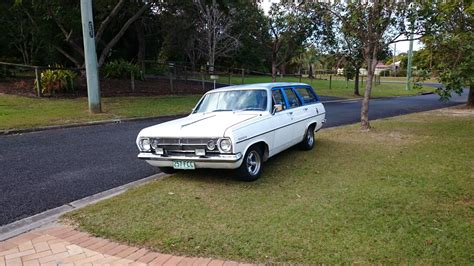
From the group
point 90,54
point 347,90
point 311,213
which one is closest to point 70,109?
point 90,54

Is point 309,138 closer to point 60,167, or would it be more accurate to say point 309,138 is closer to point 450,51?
point 450,51

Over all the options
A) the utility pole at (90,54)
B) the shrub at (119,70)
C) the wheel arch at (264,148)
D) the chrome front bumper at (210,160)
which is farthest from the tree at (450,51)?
the shrub at (119,70)

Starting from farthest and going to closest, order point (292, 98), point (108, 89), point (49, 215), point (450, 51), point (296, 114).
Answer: point (108, 89) < point (450, 51) < point (292, 98) < point (296, 114) < point (49, 215)

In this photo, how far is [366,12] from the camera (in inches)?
384

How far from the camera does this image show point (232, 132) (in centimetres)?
504

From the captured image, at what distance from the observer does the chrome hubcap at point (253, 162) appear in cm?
555

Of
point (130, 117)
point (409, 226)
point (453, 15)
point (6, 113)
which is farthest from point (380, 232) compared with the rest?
point (6, 113)

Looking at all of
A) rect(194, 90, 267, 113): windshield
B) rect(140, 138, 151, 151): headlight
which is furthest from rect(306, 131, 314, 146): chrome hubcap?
rect(140, 138, 151, 151): headlight

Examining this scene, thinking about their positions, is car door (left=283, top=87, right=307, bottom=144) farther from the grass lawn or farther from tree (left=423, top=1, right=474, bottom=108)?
tree (left=423, top=1, right=474, bottom=108)

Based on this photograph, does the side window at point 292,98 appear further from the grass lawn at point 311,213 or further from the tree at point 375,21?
the tree at point 375,21

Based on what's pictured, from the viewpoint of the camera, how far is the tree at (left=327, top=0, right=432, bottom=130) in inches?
369

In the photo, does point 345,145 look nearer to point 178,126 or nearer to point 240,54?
point 178,126

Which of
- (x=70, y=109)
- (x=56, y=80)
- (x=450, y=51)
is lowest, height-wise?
(x=70, y=109)

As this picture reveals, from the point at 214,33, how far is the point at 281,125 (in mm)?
28379
